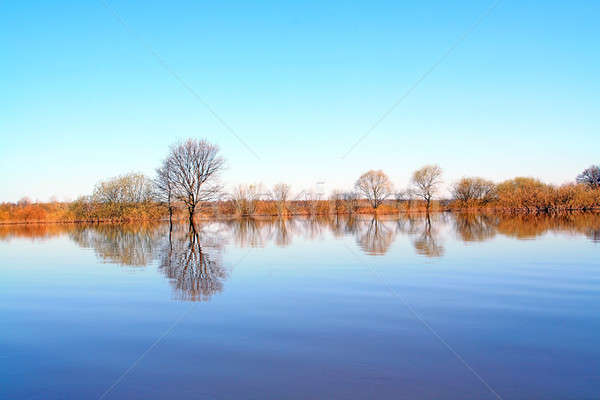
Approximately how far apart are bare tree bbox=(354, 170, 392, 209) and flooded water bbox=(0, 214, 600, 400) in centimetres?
6547

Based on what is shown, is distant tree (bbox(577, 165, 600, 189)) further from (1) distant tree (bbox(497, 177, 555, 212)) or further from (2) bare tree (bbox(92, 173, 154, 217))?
(2) bare tree (bbox(92, 173, 154, 217))

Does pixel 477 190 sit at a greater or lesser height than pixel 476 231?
greater

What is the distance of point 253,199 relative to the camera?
2613 inches

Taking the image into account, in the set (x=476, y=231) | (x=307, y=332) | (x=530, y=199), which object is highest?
(x=530, y=199)

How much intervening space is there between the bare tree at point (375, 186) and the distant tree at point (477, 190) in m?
13.8

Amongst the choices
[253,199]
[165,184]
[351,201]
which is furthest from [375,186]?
[165,184]

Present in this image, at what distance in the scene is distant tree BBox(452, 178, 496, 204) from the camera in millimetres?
68688

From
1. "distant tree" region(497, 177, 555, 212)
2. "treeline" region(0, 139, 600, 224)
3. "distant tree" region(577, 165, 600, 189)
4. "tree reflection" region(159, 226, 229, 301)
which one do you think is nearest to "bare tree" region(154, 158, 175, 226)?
"treeline" region(0, 139, 600, 224)

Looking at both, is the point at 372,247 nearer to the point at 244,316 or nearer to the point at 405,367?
the point at 244,316

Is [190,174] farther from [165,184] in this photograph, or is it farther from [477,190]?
[477,190]

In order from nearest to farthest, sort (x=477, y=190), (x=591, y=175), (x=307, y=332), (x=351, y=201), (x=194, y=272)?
(x=307, y=332)
(x=194, y=272)
(x=477, y=190)
(x=351, y=201)
(x=591, y=175)

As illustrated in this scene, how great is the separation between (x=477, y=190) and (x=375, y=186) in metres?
18.7

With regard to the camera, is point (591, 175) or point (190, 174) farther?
point (591, 175)

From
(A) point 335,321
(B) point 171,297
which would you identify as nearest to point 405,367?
(A) point 335,321
